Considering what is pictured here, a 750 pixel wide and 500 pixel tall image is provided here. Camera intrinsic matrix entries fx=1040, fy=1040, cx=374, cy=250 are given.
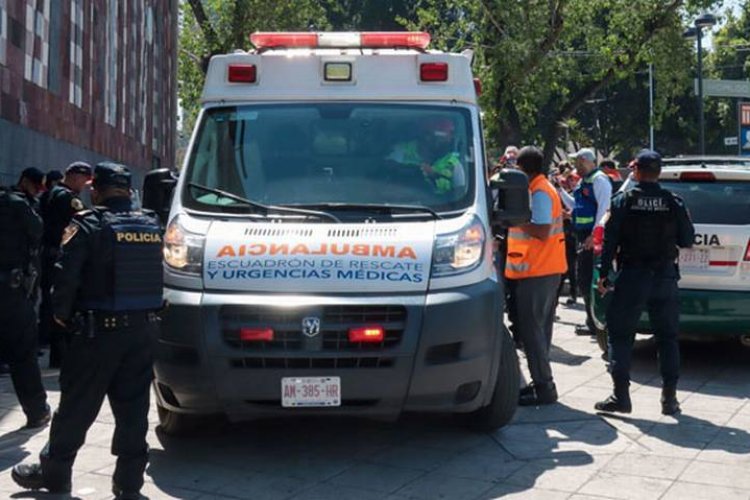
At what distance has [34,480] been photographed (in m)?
5.41

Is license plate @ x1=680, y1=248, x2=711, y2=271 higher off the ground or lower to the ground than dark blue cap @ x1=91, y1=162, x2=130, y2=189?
lower

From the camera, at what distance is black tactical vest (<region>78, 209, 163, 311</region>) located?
17.0 ft

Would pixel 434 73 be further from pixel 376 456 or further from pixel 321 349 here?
pixel 376 456

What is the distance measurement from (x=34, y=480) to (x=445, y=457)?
2.32 m

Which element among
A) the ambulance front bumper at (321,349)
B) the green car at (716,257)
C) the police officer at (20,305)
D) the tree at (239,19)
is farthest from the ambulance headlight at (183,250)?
the tree at (239,19)

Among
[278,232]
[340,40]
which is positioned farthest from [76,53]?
[278,232]

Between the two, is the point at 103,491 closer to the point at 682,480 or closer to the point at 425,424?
the point at 425,424

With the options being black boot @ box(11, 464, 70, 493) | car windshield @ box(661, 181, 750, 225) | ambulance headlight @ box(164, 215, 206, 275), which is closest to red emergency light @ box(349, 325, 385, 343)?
ambulance headlight @ box(164, 215, 206, 275)

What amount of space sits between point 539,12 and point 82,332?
16.0 meters

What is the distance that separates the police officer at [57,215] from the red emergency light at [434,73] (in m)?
3.16

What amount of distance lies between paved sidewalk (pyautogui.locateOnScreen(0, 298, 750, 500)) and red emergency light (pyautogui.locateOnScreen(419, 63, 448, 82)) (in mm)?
2288

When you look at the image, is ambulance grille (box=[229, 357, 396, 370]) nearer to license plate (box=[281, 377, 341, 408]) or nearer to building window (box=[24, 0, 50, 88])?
license plate (box=[281, 377, 341, 408])

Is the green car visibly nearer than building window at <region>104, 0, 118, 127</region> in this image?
Yes

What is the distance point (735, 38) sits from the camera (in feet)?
166
